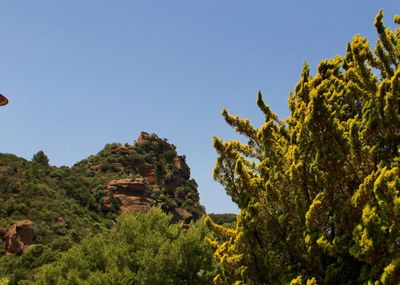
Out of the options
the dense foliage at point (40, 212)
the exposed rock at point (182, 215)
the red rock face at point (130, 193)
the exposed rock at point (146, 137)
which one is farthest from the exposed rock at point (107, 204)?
Result: the exposed rock at point (146, 137)

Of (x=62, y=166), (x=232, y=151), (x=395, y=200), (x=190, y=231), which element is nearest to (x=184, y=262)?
(x=190, y=231)

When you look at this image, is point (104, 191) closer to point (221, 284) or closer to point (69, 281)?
point (69, 281)

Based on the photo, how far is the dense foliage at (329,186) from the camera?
8.35 meters

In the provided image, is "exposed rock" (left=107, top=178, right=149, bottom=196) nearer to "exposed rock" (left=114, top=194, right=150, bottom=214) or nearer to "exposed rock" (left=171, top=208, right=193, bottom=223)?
"exposed rock" (left=114, top=194, right=150, bottom=214)

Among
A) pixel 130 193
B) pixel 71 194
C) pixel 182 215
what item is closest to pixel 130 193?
pixel 130 193

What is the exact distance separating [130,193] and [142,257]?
63.6 meters

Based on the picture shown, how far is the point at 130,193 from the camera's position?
86.9 meters

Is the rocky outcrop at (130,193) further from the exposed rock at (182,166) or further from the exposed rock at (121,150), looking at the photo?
the exposed rock at (182,166)

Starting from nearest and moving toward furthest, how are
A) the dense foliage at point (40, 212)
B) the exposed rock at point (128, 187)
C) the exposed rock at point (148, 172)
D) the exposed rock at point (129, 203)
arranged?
the dense foliage at point (40, 212) → the exposed rock at point (129, 203) → the exposed rock at point (128, 187) → the exposed rock at point (148, 172)

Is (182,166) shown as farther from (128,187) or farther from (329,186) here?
(329,186)

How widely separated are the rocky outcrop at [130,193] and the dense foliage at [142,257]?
55933mm

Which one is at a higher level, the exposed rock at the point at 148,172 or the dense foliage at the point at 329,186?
the exposed rock at the point at 148,172

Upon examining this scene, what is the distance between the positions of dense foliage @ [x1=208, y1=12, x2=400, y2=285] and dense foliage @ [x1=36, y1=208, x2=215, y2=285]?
10003 millimetres

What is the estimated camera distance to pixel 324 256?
35.3ft
